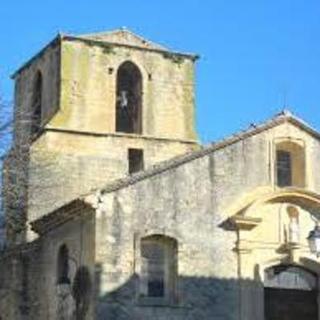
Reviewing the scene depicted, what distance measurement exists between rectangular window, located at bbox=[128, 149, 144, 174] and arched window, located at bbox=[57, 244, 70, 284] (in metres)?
6.74

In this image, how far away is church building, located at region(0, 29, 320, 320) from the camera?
26.5 metres

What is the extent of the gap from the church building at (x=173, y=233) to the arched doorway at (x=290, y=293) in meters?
0.03

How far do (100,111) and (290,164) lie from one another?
7.58 meters

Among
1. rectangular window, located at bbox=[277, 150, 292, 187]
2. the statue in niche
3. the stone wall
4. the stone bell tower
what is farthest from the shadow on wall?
the stone bell tower

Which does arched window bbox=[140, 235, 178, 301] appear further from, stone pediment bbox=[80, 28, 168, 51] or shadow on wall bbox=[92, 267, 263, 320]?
stone pediment bbox=[80, 28, 168, 51]

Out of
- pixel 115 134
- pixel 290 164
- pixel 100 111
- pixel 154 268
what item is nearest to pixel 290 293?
pixel 290 164

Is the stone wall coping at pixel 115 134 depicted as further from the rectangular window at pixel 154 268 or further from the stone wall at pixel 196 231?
the rectangular window at pixel 154 268

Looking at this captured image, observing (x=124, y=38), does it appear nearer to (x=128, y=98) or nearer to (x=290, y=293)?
(x=128, y=98)

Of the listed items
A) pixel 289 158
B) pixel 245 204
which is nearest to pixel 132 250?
pixel 245 204

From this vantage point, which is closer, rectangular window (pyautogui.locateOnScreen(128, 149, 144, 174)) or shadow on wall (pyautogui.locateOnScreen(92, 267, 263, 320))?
shadow on wall (pyautogui.locateOnScreen(92, 267, 263, 320))

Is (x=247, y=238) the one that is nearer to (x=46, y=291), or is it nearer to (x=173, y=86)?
(x=46, y=291)

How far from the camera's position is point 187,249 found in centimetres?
2730

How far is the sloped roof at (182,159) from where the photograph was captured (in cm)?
2689

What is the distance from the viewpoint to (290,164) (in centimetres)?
2984
